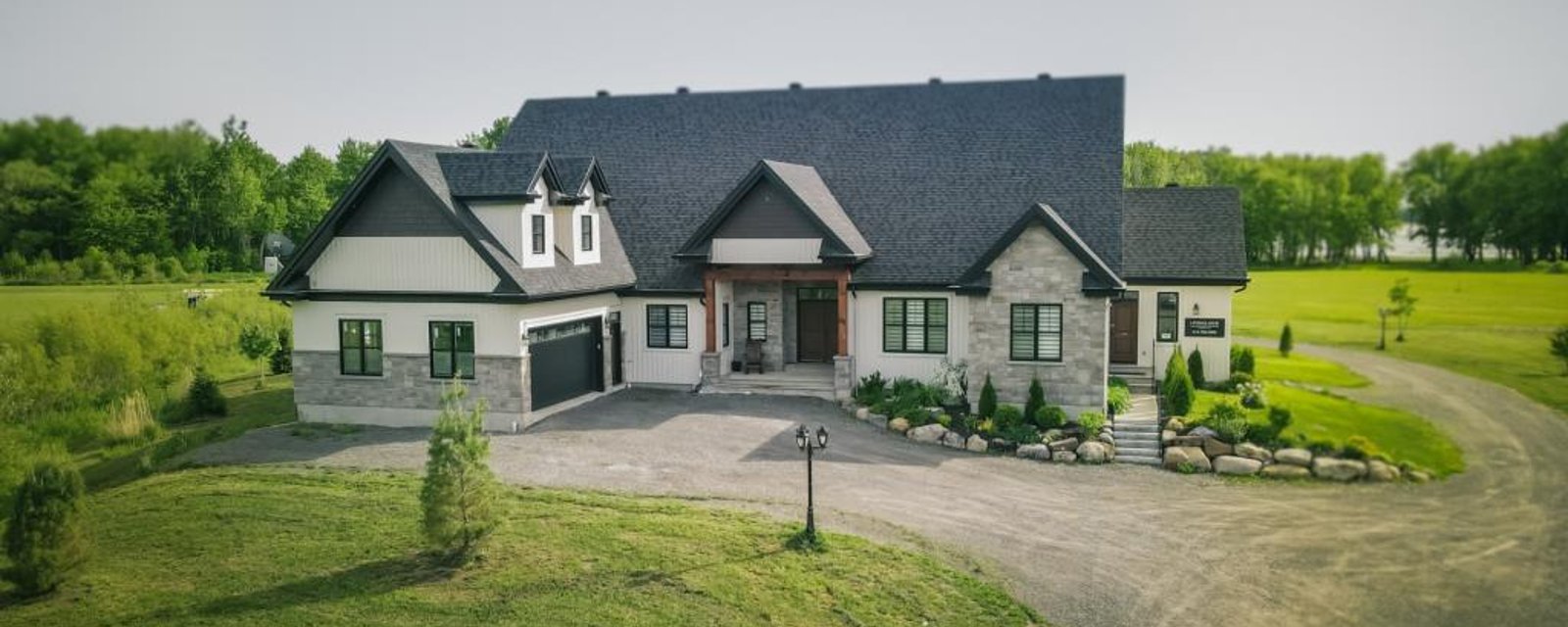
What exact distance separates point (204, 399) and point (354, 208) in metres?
7.02

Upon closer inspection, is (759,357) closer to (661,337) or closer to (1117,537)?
(661,337)

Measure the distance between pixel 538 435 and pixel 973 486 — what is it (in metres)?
10.0

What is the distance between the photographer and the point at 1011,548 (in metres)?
16.5

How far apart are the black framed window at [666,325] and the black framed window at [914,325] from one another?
5.77m

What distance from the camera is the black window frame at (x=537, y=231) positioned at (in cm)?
2530

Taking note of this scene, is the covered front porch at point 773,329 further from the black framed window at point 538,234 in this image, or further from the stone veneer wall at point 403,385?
the stone veneer wall at point 403,385

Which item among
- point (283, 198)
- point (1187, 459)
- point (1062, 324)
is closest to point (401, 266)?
point (1062, 324)

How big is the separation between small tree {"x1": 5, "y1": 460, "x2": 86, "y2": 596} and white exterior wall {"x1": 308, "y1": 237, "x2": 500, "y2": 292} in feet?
34.4

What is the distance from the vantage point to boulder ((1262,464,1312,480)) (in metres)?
21.3

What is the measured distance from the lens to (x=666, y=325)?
2944 cm

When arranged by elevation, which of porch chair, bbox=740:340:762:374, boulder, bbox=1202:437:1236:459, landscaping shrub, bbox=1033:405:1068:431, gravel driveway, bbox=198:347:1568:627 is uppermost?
porch chair, bbox=740:340:762:374

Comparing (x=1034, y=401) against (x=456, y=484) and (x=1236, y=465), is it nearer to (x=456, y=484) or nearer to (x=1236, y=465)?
(x=1236, y=465)

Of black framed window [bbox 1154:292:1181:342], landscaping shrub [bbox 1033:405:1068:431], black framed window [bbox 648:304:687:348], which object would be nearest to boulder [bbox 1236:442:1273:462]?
landscaping shrub [bbox 1033:405:1068:431]

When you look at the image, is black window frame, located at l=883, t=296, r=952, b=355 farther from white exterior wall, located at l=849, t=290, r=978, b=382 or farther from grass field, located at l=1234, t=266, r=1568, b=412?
grass field, located at l=1234, t=266, r=1568, b=412
